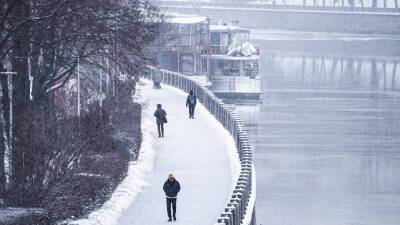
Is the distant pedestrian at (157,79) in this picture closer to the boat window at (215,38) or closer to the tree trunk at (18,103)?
the boat window at (215,38)

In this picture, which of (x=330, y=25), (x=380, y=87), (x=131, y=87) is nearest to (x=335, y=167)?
(x=131, y=87)

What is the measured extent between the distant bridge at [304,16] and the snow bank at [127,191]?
115 meters

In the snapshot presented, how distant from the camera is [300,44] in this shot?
465 feet

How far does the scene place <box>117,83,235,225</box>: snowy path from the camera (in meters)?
26.1

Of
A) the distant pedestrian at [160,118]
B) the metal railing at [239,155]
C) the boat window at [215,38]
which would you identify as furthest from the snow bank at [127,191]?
the boat window at [215,38]

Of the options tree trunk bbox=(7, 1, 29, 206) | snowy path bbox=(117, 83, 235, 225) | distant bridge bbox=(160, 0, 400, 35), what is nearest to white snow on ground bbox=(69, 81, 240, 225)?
snowy path bbox=(117, 83, 235, 225)

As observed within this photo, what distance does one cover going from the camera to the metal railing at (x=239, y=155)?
24047 mm

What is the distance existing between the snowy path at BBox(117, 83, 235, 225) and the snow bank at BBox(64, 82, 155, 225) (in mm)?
169

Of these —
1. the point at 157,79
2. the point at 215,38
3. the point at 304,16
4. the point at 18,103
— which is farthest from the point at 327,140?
the point at 304,16

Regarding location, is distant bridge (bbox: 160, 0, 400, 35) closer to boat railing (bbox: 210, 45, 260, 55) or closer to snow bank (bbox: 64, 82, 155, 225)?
boat railing (bbox: 210, 45, 260, 55)

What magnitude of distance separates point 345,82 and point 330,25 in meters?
65.9

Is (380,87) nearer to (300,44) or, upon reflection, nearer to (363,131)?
(363,131)

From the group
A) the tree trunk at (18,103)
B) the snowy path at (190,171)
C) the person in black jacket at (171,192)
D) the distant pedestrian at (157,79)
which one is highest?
the tree trunk at (18,103)

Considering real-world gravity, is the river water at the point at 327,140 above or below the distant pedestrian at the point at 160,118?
below
